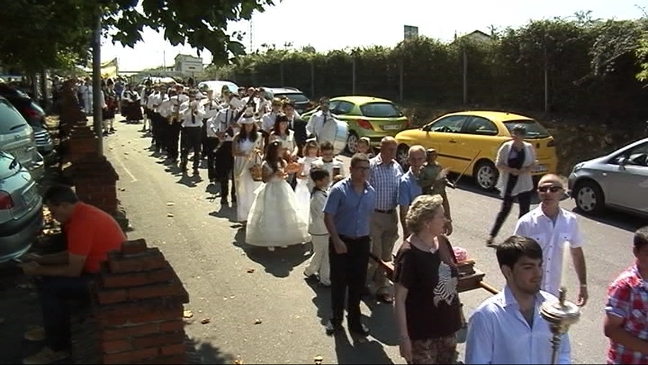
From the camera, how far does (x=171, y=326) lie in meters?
3.58

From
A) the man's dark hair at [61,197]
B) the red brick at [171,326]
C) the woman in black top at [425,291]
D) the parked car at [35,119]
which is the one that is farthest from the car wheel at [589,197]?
the parked car at [35,119]

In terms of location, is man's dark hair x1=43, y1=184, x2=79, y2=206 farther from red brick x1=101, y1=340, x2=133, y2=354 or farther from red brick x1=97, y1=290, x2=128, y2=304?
red brick x1=101, y1=340, x2=133, y2=354

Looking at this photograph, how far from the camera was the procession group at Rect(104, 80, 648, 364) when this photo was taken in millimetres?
3031

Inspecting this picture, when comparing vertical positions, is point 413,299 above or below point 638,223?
above

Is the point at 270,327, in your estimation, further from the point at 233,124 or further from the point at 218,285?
the point at 233,124

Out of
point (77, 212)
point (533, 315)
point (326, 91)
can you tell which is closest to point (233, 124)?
point (77, 212)

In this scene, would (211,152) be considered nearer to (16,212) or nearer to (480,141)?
(480,141)

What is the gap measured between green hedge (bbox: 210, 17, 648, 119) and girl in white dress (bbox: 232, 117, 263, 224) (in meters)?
1.10

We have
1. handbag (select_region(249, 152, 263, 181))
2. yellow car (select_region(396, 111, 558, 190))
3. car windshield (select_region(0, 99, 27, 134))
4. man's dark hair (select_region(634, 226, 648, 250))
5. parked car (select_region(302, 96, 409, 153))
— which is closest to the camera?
man's dark hair (select_region(634, 226, 648, 250))

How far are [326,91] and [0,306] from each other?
83.1 feet

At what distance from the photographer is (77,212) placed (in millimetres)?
4719

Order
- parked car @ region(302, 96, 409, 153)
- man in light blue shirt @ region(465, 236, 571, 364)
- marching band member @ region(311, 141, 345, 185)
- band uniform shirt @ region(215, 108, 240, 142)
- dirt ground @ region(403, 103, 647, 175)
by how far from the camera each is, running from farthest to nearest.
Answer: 1. parked car @ region(302, 96, 409, 153)
2. dirt ground @ region(403, 103, 647, 175)
3. band uniform shirt @ region(215, 108, 240, 142)
4. marching band member @ region(311, 141, 345, 185)
5. man in light blue shirt @ region(465, 236, 571, 364)

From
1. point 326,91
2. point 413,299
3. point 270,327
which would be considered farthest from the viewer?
point 326,91

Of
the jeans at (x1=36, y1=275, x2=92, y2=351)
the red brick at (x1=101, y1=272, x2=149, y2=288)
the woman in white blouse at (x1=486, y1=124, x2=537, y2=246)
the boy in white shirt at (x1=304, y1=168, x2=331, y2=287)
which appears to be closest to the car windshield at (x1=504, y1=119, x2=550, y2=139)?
the woman in white blouse at (x1=486, y1=124, x2=537, y2=246)
